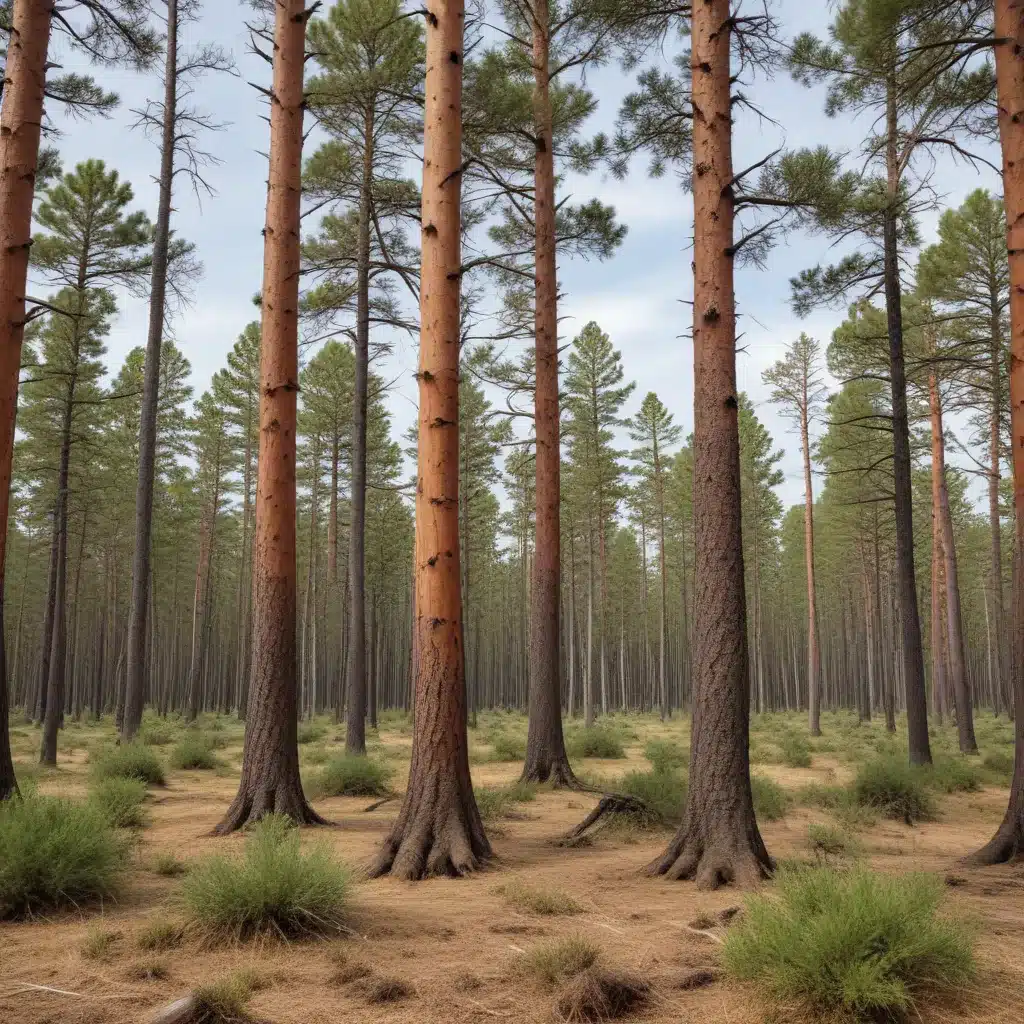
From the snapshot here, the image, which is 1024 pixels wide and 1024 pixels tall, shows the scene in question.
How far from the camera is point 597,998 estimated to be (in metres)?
3.62

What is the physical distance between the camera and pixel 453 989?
154 inches

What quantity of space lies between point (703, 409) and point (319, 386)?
2374 cm

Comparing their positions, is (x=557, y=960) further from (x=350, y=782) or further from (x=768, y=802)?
(x=350, y=782)

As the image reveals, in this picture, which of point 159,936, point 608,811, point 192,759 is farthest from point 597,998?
point 192,759

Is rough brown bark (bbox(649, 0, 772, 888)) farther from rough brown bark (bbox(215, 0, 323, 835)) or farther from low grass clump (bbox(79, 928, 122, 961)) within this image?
rough brown bark (bbox(215, 0, 323, 835))

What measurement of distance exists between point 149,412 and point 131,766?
20.8 feet

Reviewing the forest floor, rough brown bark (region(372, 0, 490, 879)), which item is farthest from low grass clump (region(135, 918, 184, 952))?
rough brown bark (region(372, 0, 490, 879))

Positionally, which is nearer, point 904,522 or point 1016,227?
point 1016,227

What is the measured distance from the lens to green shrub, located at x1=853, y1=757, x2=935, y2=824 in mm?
10297

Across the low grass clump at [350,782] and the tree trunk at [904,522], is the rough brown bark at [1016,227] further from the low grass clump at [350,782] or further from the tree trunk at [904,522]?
the low grass clump at [350,782]

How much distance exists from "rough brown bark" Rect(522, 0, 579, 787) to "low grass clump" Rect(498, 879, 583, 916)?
5.93 m

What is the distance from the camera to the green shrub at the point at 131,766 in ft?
37.8

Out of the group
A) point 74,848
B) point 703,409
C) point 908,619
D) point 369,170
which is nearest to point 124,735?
point 74,848

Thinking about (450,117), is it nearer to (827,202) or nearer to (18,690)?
(827,202)
